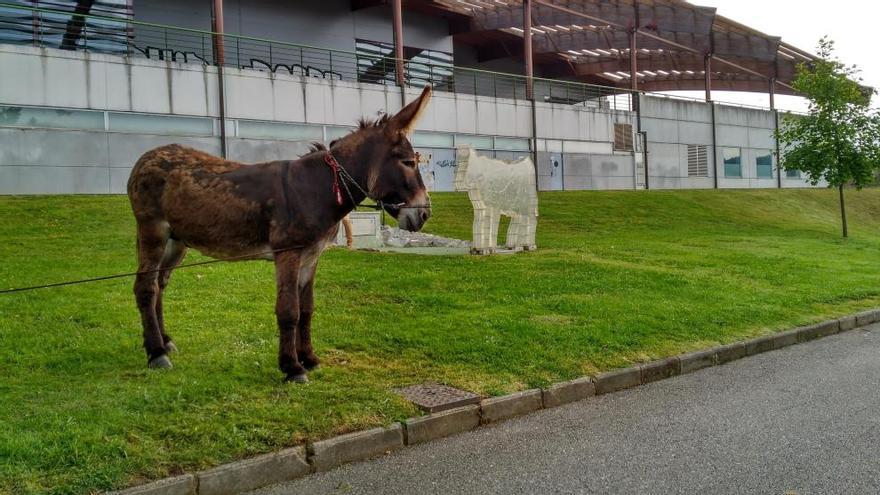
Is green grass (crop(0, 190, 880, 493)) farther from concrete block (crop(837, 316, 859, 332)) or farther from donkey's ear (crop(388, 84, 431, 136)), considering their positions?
donkey's ear (crop(388, 84, 431, 136))

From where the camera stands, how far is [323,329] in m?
8.04

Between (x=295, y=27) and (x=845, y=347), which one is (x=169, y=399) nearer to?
(x=845, y=347)

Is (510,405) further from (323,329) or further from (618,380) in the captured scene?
(323,329)

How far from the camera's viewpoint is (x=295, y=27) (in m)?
32.3

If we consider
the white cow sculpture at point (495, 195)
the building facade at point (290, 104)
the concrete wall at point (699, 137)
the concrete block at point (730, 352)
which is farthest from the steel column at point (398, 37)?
the concrete block at point (730, 352)

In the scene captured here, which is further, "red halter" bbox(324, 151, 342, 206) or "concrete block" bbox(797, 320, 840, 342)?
"concrete block" bbox(797, 320, 840, 342)

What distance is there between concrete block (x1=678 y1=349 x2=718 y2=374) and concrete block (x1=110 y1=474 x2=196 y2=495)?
5.59 metres

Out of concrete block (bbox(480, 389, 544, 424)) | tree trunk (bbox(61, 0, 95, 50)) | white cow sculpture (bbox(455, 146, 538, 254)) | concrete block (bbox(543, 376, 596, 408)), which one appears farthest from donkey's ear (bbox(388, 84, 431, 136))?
tree trunk (bbox(61, 0, 95, 50))

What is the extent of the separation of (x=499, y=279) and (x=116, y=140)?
16097 mm

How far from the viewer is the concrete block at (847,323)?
10.4 metres

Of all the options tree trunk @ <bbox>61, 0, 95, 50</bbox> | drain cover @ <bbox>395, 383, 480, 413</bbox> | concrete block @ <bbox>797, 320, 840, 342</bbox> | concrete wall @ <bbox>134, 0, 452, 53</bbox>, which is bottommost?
concrete block @ <bbox>797, 320, 840, 342</bbox>

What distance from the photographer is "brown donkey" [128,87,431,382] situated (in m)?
5.79

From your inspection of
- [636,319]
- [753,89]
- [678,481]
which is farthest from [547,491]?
[753,89]

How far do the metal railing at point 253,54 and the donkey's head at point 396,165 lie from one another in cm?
1876
